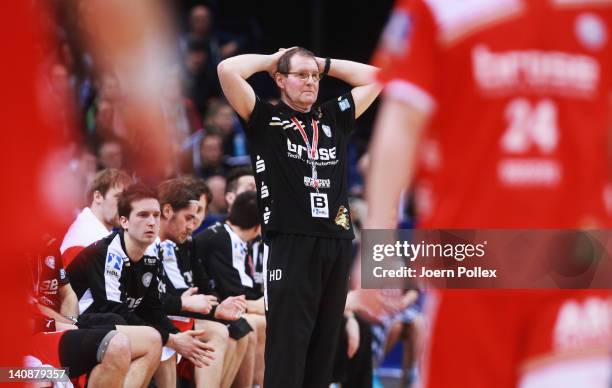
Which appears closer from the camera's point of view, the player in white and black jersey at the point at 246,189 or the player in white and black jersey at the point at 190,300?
the player in white and black jersey at the point at 190,300

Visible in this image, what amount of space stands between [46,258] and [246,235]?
1.87 m

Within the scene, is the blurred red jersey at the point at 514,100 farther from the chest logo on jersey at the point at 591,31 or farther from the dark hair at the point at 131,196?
the dark hair at the point at 131,196

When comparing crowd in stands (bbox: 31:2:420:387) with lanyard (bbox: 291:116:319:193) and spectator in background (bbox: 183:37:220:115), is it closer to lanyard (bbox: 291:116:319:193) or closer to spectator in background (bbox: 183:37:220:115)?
lanyard (bbox: 291:116:319:193)

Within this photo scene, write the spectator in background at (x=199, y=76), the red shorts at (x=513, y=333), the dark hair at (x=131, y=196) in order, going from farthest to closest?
the spectator in background at (x=199, y=76), the dark hair at (x=131, y=196), the red shorts at (x=513, y=333)

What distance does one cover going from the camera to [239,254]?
7668mm

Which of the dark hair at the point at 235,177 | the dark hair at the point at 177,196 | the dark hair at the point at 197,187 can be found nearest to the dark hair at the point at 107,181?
the dark hair at the point at 177,196

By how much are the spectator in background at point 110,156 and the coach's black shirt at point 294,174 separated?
3947 millimetres

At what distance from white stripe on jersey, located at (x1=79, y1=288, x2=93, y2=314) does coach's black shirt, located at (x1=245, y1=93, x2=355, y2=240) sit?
1.27m

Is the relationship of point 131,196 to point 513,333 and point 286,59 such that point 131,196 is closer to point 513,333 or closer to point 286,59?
point 286,59

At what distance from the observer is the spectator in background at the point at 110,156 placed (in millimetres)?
9870

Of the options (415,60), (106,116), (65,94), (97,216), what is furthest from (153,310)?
(65,94)

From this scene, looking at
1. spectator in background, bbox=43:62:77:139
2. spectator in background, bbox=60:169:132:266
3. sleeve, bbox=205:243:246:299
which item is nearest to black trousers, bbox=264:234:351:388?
spectator in background, bbox=60:169:132:266

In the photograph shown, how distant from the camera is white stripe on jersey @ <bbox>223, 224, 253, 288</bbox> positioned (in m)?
7.65

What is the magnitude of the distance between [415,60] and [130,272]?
148 inches
